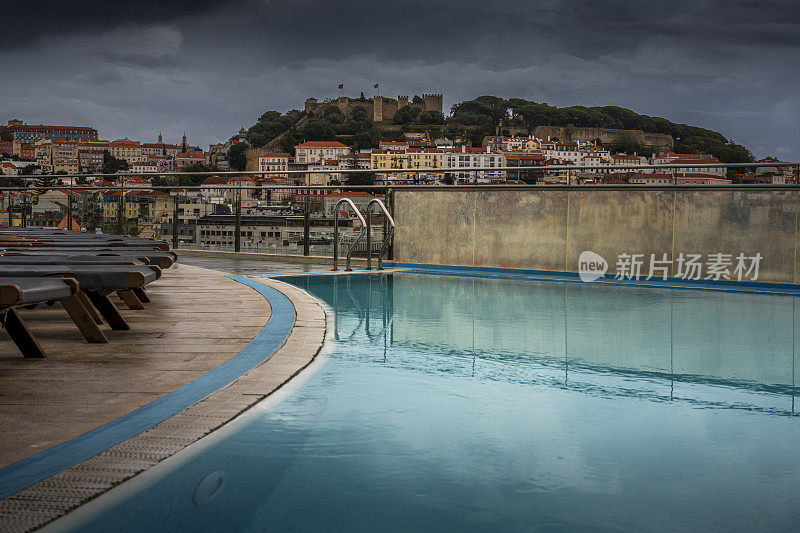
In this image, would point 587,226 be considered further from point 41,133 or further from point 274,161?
point 41,133

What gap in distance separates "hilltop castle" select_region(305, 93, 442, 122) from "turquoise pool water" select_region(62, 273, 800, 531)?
6556 inches

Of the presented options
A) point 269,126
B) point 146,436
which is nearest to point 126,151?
point 269,126

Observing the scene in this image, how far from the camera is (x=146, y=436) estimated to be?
7.24ft

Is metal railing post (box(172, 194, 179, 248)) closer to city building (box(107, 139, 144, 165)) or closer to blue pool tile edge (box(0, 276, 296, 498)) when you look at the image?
blue pool tile edge (box(0, 276, 296, 498))

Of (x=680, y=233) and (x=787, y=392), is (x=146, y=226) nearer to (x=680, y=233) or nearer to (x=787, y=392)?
(x=680, y=233)

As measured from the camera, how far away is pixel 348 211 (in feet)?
30.9

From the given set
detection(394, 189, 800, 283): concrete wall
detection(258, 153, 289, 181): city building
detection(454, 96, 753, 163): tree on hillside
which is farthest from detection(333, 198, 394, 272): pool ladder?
detection(258, 153, 289, 181): city building

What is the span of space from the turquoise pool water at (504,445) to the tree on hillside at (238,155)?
145 m

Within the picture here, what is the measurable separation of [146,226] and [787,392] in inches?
412

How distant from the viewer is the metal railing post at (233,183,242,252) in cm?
1152

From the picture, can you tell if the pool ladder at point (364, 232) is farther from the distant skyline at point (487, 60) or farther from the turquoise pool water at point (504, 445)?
the distant skyline at point (487, 60)

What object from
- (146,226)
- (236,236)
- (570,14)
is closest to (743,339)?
(236,236)

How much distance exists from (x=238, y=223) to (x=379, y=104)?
161 meters

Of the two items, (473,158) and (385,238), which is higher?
(473,158)
